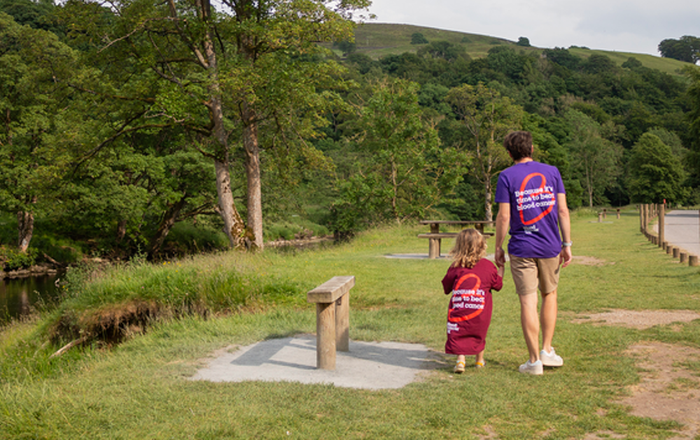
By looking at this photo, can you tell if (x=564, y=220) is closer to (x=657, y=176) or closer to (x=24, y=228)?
(x=24, y=228)

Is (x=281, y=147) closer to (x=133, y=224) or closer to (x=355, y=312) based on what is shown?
(x=355, y=312)

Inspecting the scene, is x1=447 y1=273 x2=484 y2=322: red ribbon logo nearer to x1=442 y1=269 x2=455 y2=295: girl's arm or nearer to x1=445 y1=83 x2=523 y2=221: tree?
x1=442 y1=269 x2=455 y2=295: girl's arm

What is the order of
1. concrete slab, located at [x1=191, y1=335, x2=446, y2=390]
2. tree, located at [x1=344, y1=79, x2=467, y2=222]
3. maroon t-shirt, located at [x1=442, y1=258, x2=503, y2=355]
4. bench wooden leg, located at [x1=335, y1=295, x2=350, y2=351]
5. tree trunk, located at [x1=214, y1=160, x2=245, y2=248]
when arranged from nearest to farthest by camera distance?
concrete slab, located at [x1=191, y1=335, x2=446, y2=390] < maroon t-shirt, located at [x1=442, y1=258, x2=503, y2=355] < bench wooden leg, located at [x1=335, y1=295, x2=350, y2=351] < tree trunk, located at [x1=214, y1=160, x2=245, y2=248] < tree, located at [x1=344, y1=79, x2=467, y2=222]

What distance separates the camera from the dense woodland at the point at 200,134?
16516 millimetres

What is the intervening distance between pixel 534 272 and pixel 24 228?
30.4 m

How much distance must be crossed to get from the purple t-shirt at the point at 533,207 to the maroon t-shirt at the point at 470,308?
39 cm

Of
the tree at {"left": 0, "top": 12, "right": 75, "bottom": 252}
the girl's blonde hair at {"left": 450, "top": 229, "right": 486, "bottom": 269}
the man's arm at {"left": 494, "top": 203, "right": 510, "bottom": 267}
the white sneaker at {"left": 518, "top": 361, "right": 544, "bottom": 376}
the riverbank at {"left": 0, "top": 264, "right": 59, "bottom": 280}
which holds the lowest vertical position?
the riverbank at {"left": 0, "top": 264, "right": 59, "bottom": 280}

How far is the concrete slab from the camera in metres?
5.06

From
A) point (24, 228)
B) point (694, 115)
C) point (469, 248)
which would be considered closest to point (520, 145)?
point (469, 248)

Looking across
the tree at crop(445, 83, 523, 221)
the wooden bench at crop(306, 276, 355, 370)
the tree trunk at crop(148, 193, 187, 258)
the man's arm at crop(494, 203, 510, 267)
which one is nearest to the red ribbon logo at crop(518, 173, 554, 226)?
the man's arm at crop(494, 203, 510, 267)

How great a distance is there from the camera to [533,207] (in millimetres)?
4949

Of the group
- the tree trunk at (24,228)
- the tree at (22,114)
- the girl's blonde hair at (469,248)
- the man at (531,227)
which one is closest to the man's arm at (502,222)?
the man at (531,227)

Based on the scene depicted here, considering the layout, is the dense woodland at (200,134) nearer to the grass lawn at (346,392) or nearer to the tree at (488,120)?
the tree at (488,120)

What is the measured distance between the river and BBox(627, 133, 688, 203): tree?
63784 mm
